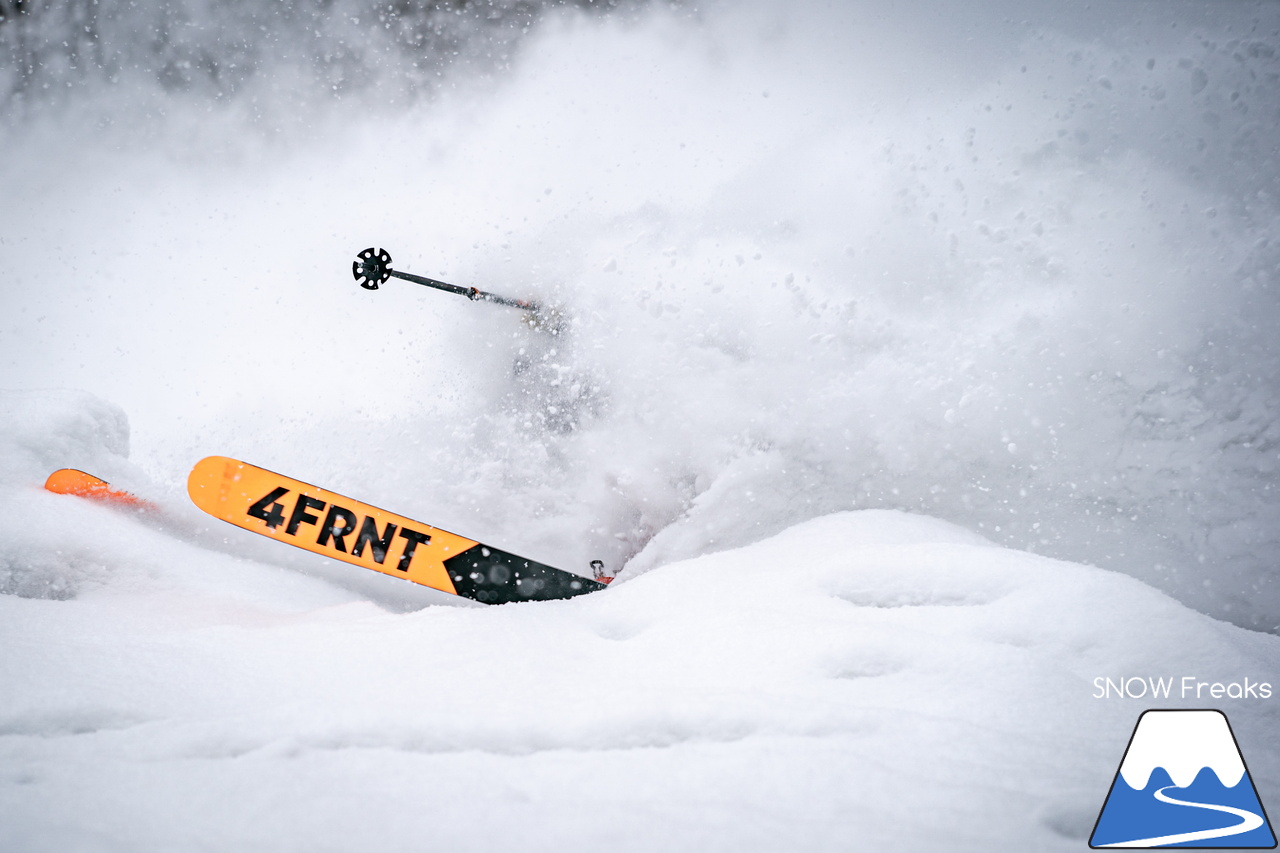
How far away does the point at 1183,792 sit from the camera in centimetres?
153

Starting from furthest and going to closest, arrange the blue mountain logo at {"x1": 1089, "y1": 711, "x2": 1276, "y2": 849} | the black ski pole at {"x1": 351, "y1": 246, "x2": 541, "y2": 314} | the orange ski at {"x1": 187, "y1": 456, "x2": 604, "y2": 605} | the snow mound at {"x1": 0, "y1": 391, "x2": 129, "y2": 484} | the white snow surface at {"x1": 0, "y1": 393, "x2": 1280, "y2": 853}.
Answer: the black ski pole at {"x1": 351, "y1": 246, "x2": 541, "y2": 314} → the snow mound at {"x1": 0, "y1": 391, "x2": 129, "y2": 484} → the orange ski at {"x1": 187, "y1": 456, "x2": 604, "y2": 605} → the blue mountain logo at {"x1": 1089, "y1": 711, "x2": 1276, "y2": 849} → the white snow surface at {"x1": 0, "y1": 393, "x2": 1280, "y2": 853}

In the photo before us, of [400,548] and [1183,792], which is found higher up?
[400,548]

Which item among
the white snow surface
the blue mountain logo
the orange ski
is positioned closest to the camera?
the white snow surface

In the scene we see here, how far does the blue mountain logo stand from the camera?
1.36 m

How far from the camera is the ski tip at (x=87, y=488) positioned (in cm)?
432

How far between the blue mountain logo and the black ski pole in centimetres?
682

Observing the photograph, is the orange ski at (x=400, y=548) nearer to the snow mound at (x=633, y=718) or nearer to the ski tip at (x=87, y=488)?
the ski tip at (x=87, y=488)

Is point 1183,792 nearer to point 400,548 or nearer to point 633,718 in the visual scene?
point 633,718

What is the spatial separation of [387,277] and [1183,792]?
7127mm

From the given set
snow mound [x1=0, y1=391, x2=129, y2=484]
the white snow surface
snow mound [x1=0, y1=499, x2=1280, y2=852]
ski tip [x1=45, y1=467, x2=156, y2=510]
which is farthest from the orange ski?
snow mound [x1=0, y1=499, x2=1280, y2=852]

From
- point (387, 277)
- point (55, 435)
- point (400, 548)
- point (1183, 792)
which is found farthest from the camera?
point (387, 277)

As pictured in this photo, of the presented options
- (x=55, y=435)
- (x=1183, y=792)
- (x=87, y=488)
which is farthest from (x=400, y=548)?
(x=1183, y=792)

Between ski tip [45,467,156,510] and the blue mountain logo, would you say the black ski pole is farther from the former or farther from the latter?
the blue mountain logo

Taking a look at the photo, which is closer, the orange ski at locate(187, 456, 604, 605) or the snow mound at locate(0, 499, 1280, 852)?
the snow mound at locate(0, 499, 1280, 852)
